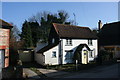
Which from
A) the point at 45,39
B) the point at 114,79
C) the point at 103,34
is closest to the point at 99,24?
the point at 103,34

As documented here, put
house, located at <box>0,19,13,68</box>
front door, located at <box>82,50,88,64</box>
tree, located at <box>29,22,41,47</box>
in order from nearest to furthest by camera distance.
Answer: house, located at <box>0,19,13,68</box> → front door, located at <box>82,50,88,64</box> → tree, located at <box>29,22,41,47</box>

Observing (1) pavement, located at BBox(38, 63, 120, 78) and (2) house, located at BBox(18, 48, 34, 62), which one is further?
(2) house, located at BBox(18, 48, 34, 62)

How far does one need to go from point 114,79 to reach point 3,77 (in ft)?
33.8

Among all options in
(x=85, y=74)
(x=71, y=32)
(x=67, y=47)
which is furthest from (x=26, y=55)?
(x=85, y=74)

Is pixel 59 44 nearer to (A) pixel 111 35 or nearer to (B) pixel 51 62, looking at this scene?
(B) pixel 51 62

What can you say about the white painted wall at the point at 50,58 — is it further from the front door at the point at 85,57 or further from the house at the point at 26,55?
the house at the point at 26,55

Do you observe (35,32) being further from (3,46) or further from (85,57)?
(3,46)

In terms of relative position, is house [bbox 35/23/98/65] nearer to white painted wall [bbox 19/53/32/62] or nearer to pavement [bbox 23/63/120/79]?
white painted wall [bbox 19/53/32/62]

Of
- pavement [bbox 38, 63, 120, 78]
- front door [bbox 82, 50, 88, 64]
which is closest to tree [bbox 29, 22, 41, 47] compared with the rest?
front door [bbox 82, 50, 88, 64]

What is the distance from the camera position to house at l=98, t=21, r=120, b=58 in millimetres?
35131

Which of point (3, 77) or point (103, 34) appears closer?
point (3, 77)

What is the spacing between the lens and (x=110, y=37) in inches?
1544

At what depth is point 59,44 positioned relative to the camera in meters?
25.7

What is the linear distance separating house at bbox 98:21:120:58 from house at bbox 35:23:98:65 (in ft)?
24.2
